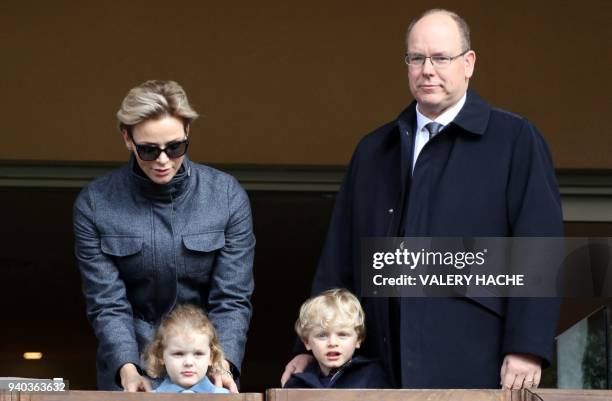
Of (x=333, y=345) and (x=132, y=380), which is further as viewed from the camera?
(x=333, y=345)

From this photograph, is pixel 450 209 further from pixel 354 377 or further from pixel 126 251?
pixel 126 251

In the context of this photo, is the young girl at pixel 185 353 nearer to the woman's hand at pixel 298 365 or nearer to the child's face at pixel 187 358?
the child's face at pixel 187 358

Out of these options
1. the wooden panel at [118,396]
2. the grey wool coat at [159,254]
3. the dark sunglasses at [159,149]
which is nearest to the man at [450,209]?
the grey wool coat at [159,254]

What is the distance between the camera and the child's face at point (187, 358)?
13.2ft

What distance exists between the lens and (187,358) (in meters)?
4.04

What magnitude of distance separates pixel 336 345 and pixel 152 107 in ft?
2.58

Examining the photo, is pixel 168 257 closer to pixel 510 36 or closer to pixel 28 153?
pixel 28 153

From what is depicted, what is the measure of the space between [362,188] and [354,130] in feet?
7.52

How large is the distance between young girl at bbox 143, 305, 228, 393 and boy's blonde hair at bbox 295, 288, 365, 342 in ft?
0.85

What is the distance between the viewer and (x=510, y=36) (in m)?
6.79

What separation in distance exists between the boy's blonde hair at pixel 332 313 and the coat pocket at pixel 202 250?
286 millimetres

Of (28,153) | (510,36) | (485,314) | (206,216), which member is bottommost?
(485,314)

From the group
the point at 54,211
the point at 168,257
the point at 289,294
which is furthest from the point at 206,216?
the point at 289,294

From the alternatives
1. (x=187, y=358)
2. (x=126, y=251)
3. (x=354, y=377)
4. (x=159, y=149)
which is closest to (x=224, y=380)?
(x=187, y=358)
